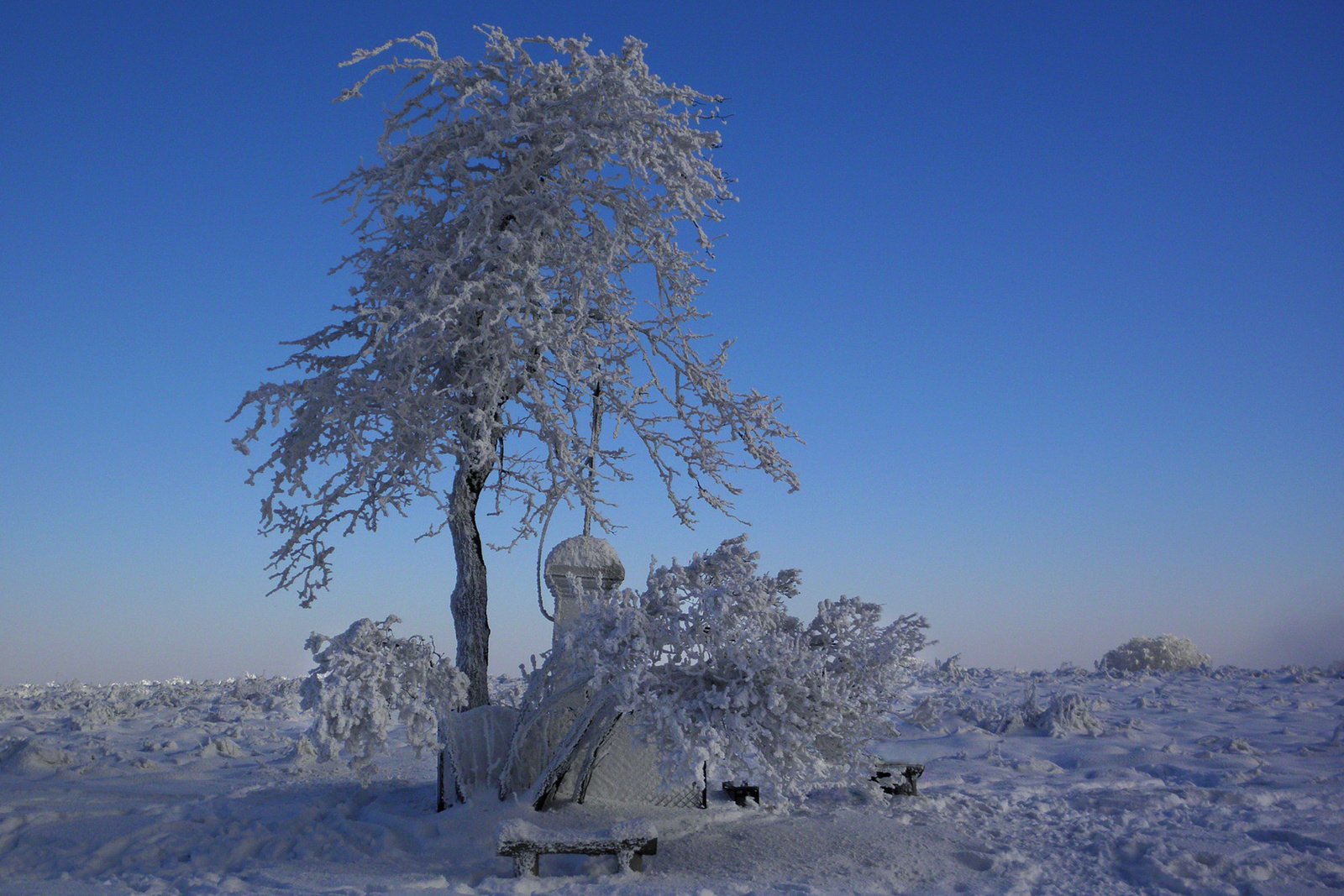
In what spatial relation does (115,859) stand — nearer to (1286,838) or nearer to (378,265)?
(378,265)

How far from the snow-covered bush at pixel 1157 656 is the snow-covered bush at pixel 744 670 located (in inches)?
798

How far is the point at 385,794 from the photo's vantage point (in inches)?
399

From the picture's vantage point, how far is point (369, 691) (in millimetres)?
7805

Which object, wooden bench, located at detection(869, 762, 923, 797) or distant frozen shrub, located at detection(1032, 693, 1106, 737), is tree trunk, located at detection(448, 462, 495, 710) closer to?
wooden bench, located at detection(869, 762, 923, 797)

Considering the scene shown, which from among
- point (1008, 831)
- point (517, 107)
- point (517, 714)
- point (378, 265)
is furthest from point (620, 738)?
point (517, 107)

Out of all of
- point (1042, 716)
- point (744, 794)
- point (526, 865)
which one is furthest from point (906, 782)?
point (1042, 716)

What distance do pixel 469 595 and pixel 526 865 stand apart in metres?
3.67

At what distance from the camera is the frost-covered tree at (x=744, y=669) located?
21.0ft

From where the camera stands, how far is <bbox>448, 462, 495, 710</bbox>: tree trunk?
9867 millimetres

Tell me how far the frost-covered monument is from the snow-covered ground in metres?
0.31

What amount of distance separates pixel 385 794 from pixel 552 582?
3.32 metres

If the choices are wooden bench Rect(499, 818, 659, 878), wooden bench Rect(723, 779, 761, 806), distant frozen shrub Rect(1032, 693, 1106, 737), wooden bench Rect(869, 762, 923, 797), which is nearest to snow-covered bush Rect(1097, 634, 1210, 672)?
distant frozen shrub Rect(1032, 693, 1106, 737)

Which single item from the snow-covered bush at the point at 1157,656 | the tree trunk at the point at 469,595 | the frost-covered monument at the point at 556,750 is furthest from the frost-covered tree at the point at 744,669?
the snow-covered bush at the point at 1157,656

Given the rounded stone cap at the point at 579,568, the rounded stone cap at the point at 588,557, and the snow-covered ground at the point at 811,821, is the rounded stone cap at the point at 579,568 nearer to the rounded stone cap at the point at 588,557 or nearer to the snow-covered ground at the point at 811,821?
the rounded stone cap at the point at 588,557
